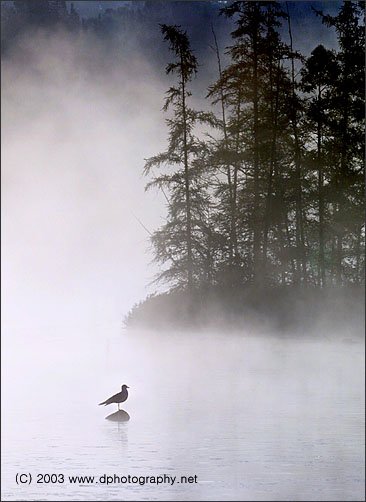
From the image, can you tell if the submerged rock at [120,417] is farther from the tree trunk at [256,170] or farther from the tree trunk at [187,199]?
the tree trunk at [256,170]

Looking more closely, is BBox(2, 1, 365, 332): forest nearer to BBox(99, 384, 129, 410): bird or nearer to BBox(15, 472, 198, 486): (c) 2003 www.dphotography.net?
BBox(99, 384, 129, 410): bird

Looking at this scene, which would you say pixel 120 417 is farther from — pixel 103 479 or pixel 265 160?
pixel 265 160

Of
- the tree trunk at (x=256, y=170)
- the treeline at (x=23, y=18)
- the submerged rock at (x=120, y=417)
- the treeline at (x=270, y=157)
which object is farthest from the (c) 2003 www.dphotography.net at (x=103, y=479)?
the treeline at (x=23, y=18)

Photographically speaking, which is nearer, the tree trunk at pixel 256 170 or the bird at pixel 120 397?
the bird at pixel 120 397

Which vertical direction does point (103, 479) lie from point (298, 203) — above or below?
below

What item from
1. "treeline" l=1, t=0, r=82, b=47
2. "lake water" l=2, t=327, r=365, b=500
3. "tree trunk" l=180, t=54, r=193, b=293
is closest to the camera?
"lake water" l=2, t=327, r=365, b=500

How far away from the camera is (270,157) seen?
6.70 m

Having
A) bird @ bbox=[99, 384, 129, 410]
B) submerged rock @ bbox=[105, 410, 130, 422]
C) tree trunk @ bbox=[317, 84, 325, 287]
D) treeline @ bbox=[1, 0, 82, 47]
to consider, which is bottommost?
submerged rock @ bbox=[105, 410, 130, 422]

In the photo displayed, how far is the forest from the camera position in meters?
6.61

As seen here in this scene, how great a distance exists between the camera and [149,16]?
21.9 feet

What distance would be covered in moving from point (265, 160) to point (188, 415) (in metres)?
1.48

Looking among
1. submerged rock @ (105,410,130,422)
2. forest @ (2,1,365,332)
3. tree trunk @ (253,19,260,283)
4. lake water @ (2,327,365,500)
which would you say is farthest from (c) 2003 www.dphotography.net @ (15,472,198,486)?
tree trunk @ (253,19,260,283)

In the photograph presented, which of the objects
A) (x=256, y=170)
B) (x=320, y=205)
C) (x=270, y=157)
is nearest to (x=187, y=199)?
(x=256, y=170)

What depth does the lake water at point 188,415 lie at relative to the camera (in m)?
5.39
